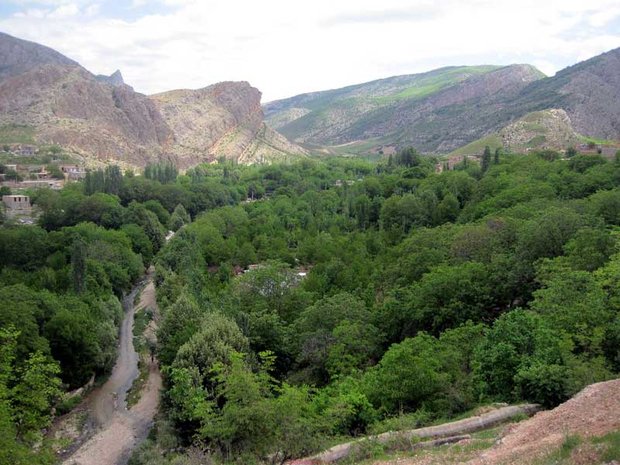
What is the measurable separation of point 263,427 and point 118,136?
157 metres

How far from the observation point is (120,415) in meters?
32.0

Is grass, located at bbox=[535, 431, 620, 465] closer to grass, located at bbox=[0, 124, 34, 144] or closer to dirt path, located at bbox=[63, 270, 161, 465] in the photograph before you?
dirt path, located at bbox=[63, 270, 161, 465]

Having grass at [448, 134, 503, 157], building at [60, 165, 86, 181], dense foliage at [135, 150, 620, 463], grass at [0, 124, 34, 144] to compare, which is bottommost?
dense foliage at [135, 150, 620, 463]

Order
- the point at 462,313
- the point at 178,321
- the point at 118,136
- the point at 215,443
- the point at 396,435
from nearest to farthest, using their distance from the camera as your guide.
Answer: the point at 396,435, the point at 215,443, the point at 462,313, the point at 178,321, the point at 118,136

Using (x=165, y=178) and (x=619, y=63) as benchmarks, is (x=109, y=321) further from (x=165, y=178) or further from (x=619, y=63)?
(x=619, y=63)

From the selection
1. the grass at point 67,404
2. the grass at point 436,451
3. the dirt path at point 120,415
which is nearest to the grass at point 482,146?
the dirt path at point 120,415

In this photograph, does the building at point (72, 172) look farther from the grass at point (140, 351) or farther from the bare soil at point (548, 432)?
the bare soil at point (548, 432)

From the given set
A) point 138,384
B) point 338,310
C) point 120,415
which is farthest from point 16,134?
point 338,310

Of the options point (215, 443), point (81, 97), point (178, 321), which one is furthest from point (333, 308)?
point (81, 97)

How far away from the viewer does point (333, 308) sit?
1218 inches

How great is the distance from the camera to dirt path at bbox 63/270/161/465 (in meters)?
27.5

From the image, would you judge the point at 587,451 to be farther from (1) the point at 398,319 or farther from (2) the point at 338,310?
(2) the point at 338,310

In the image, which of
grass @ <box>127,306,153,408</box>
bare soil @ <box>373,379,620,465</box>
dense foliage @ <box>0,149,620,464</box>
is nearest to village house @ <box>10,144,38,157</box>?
dense foliage @ <box>0,149,620,464</box>

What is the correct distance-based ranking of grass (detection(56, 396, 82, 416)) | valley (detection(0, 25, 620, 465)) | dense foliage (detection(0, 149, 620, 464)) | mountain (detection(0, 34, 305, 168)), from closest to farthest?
valley (detection(0, 25, 620, 465))
dense foliage (detection(0, 149, 620, 464))
grass (detection(56, 396, 82, 416))
mountain (detection(0, 34, 305, 168))
